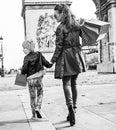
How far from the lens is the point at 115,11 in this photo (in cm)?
2472

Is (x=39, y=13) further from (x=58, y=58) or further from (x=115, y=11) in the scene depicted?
(x=58, y=58)

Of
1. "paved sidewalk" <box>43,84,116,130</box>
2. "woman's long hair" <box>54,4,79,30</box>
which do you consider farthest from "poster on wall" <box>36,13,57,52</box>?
"woman's long hair" <box>54,4,79,30</box>

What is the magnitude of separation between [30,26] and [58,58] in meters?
29.8

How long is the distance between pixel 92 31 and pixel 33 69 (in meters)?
1.04

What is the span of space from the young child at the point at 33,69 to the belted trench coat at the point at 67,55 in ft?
1.30

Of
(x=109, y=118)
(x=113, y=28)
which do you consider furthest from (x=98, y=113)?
(x=113, y=28)

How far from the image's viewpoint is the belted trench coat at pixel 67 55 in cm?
504

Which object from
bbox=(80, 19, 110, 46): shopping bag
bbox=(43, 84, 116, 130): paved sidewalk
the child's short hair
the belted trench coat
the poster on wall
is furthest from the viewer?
the poster on wall

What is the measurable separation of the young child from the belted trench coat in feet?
1.30

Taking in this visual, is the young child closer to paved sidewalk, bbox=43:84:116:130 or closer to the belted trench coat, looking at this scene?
paved sidewalk, bbox=43:84:116:130

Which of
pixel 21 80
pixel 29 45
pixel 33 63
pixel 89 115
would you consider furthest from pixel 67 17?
pixel 89 115

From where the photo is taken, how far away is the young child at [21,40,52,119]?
17.8ft

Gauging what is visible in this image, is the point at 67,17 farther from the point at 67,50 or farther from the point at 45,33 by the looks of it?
the point at 45,33

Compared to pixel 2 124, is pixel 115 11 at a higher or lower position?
higher
